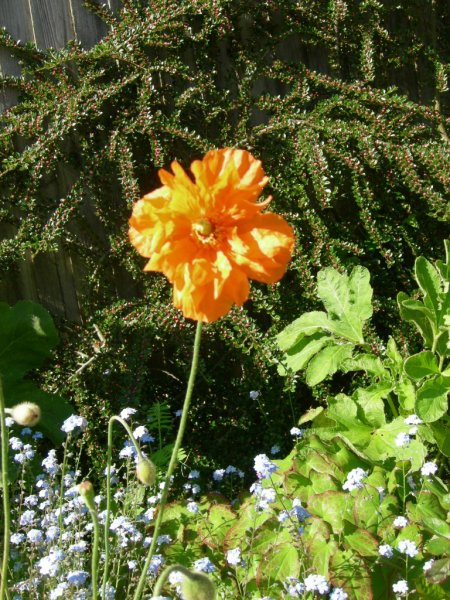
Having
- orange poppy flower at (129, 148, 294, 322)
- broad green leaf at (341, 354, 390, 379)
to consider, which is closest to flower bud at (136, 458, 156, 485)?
orange poppy flower at (129, 148, 294, 322)

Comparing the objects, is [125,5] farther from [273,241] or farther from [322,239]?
[273,241]

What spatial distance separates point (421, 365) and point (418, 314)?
251mm

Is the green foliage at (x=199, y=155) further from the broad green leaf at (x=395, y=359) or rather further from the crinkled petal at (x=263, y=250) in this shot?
the crinkled petal at (x=263, y=250)

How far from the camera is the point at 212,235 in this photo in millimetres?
1447

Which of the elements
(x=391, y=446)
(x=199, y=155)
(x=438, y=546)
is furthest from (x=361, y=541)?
(x=199, y=155)

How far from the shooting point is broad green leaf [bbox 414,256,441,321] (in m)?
3.19

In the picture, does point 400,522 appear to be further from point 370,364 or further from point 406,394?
point 370,364

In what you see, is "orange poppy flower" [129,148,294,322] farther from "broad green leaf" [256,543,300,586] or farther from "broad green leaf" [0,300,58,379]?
"broad green leaf" [0,300,58,379]

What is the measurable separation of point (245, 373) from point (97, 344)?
0.72 metres

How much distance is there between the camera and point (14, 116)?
355 centimetres

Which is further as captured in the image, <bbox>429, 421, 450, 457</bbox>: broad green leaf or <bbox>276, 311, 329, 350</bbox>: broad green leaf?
<bbox>276, 311, 329, 350</bbox>: broad green leaf

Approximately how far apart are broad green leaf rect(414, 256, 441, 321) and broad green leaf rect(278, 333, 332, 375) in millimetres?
471

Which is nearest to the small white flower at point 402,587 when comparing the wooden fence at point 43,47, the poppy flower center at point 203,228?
the poppy flower center at point 203,228

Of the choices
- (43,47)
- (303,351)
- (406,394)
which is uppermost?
(43,47)
